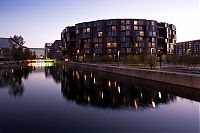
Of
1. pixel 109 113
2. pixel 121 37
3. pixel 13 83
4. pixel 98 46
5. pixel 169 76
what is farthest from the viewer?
pixel 98 46

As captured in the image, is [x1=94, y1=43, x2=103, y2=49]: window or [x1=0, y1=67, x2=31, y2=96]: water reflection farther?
[x1=94, y1=43, x2=103, y2=49]: window

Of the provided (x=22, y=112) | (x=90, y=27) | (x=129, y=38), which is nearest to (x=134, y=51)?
(x=129, y=38)

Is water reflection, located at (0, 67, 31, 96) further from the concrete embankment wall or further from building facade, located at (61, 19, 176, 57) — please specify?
building facade, located at (61, 19, 176, 57)

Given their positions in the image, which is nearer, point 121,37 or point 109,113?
point 109,113

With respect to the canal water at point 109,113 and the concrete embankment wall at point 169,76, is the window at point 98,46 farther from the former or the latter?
the canal water at point 109,113

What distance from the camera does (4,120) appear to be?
18328mm

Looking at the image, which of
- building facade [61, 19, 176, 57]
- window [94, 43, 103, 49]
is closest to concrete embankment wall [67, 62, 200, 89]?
→ building facade [61, 19, 176, 57]

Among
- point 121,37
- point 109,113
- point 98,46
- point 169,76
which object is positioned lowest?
point 109,113

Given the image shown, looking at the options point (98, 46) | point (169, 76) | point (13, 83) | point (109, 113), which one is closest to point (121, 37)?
point (98, 46)

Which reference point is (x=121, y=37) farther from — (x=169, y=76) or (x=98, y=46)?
(x=169, y=76)

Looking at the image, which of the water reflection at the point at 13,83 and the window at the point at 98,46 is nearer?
the water reflection at the point at 13,83

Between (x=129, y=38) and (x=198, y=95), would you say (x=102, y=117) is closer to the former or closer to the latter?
(x=198, y=95)

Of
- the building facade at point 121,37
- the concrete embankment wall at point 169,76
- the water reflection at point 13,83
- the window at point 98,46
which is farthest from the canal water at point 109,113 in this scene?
the window at point 98,46

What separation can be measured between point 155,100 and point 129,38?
106248 mm
